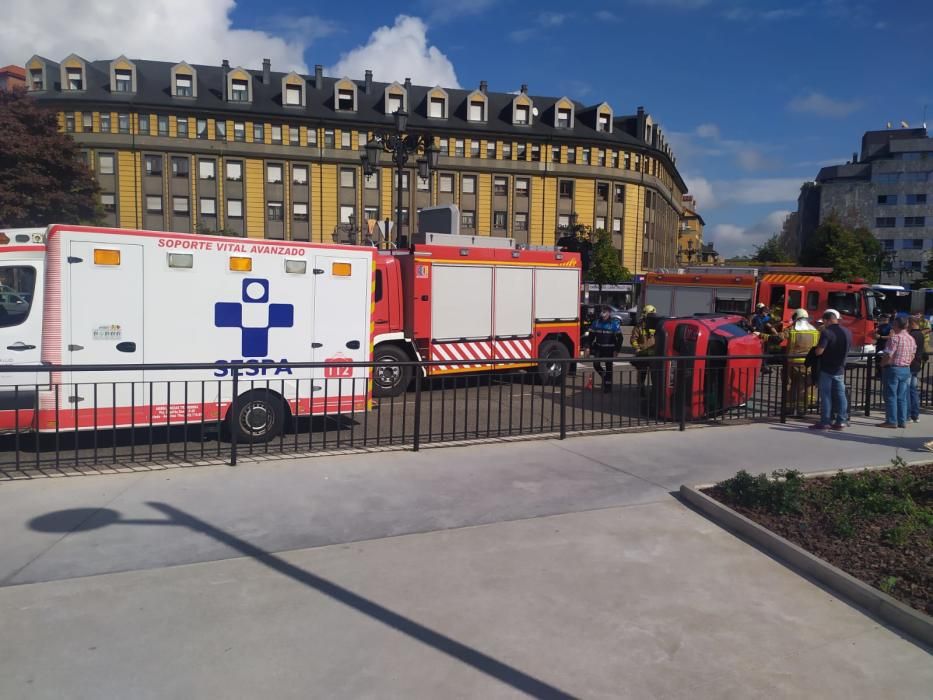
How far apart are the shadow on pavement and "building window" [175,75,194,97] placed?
6129cm

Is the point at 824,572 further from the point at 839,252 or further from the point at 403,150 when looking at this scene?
the point at 839,252

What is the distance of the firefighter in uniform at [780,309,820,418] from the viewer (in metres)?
10.8

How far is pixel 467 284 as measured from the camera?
1448cm

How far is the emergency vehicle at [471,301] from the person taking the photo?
13.8 meters

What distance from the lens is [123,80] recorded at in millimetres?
58719

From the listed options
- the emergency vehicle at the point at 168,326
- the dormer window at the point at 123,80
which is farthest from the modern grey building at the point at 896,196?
the emergency vehicle at the point at 168,326

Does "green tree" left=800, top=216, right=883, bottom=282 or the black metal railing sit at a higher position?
"green tree" left=800, top=216, right=883, bottom=282

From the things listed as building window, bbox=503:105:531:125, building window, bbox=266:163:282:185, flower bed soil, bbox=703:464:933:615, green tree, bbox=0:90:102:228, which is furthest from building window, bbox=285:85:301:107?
flower bed soil, bbox=703:464:933:615

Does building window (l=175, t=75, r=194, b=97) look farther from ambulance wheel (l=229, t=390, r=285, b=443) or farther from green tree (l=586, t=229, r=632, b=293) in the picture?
ambulance wheel (l=229, t=390, r=285, b=443)

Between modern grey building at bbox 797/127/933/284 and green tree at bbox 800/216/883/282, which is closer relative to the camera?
green tree at bbox 800/216/883/282

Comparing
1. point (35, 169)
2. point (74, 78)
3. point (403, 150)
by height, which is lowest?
point (403, 150)

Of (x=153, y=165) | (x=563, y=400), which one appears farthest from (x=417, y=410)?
(x=153, y=165)

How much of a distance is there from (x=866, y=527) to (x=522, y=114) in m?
65.5

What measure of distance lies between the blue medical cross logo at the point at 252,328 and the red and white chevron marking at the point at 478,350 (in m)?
5.00
